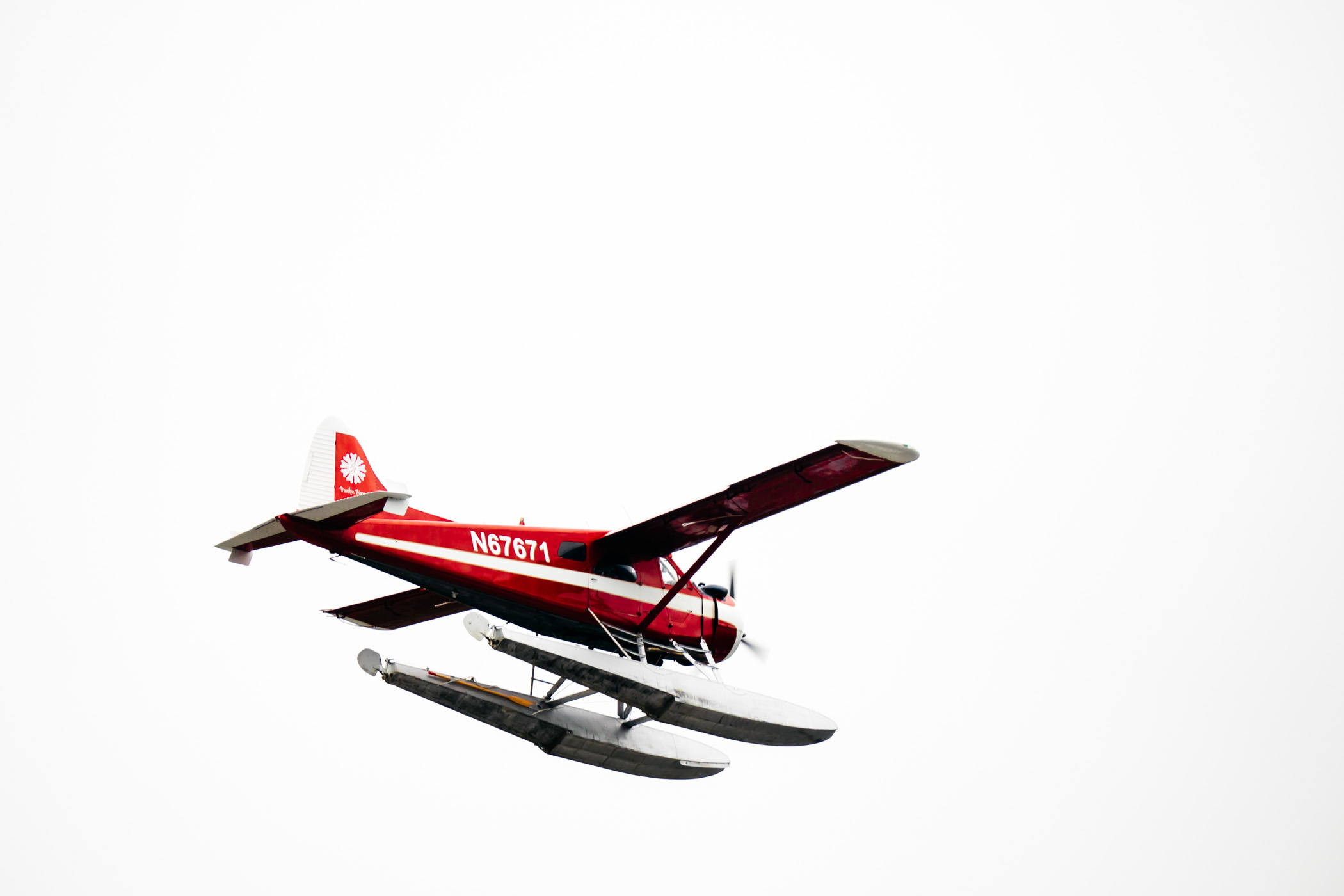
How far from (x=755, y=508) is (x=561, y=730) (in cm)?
432

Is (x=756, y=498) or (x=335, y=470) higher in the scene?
(x=335, y=470)

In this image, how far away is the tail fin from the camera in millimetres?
16203

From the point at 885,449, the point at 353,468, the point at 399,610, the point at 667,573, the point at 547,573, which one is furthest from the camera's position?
the point at 399,610

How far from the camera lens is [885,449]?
48.0ft

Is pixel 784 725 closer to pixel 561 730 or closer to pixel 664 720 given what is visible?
pixel 664 720

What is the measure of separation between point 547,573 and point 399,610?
4.13 metres

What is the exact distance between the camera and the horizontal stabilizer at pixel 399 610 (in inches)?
780

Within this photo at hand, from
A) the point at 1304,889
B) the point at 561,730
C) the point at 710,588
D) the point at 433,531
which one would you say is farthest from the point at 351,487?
the point at 1304,889

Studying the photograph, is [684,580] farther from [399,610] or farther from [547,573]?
[399,610]

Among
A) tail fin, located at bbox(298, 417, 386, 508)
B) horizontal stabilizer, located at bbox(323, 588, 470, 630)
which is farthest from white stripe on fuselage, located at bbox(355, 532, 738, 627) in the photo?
horizontal stabilizer, located at bbox(323, 588, 470, 630)

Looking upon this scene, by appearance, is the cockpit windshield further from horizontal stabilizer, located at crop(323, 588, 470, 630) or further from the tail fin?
the tail fin

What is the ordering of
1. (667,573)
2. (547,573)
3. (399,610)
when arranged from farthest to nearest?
(399,610) → (667,573) → (547,573)

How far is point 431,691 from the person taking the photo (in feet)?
57.6

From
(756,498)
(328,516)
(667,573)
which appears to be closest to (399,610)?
(667,573)
